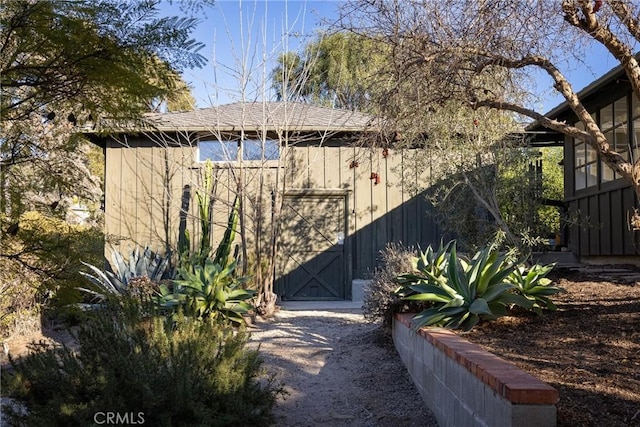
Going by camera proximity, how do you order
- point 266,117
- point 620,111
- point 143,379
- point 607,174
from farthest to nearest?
point 266,117
point 607,174
point 620,111
point 143,379

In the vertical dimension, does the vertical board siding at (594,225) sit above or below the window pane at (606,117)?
below

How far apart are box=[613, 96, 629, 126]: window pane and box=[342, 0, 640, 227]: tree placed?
162 inches

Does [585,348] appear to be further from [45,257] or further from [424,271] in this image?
[45,257]

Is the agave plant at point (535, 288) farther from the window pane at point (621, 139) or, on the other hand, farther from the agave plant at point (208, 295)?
the window pane at point (621, 139)

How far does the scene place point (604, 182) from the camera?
9156mm

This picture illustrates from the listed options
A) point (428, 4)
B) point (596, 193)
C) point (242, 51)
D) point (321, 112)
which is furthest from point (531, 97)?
point (321, 112)

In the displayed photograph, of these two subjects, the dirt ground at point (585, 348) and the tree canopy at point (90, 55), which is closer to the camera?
the tree canopy at point (90, 55)

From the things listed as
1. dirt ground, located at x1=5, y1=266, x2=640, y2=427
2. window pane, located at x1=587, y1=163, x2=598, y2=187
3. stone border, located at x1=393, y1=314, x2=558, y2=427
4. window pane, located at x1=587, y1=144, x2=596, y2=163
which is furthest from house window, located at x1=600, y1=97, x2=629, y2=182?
stone border, located at x1=393, y1=314, x2=558, y2=427

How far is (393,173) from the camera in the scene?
11664 millimetres

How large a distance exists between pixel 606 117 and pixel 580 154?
47.7 inches

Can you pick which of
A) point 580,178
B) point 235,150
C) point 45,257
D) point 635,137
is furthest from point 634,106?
point 45,257

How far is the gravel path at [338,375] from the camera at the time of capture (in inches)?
184

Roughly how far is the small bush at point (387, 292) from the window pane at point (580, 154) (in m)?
4.79

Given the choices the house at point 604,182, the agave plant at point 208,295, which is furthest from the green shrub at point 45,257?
Answer: the house at point 604,182
